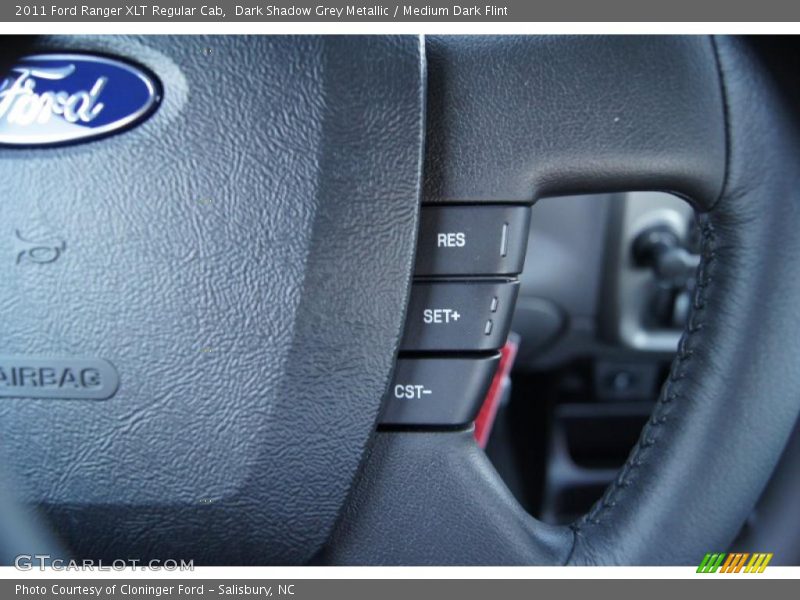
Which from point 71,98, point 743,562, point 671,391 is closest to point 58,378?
point 71,98

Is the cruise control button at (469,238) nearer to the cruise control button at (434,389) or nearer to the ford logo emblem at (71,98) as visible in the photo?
Answer: the cruise control button at (434,389)

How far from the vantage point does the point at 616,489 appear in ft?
2.75

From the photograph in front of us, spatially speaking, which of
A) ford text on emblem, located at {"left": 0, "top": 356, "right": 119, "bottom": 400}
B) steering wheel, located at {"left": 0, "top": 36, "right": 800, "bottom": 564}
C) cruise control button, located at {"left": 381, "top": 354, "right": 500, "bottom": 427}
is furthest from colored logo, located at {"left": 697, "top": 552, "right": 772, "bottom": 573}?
ford text on emblem, located at {"left": 0, "top": 356, "right": 119, "bottom": 400}

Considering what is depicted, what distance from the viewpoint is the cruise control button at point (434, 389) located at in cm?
78

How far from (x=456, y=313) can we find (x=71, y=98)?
39 cm

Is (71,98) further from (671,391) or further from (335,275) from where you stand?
(671,391)

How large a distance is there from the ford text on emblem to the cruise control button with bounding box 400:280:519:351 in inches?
10.8

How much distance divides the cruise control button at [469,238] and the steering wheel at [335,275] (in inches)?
0.8

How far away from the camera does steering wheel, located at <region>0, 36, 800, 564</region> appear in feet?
2.31

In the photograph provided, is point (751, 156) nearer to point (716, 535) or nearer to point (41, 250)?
point (716, 535)

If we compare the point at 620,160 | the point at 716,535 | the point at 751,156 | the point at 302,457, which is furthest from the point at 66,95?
the point at 716,535

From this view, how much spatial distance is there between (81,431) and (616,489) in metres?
0.53

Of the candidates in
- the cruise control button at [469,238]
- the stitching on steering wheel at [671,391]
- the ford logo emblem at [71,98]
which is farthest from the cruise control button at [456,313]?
the ford logo emblem at [71,98]

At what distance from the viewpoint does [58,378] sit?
0.74 meters
